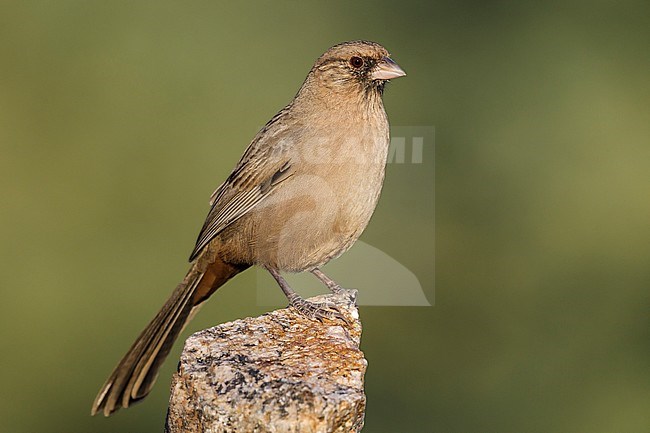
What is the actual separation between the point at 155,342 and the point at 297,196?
111 centimetres

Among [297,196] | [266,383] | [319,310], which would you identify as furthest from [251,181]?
[266,383]

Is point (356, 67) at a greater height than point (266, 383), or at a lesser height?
greater

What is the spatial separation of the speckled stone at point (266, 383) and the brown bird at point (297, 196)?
97cm

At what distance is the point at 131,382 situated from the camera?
5410mm

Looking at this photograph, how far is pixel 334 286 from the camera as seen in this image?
577cm

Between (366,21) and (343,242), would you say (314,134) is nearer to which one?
(343,242)

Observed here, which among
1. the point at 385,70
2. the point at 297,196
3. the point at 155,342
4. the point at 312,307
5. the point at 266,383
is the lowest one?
the point at 155,342

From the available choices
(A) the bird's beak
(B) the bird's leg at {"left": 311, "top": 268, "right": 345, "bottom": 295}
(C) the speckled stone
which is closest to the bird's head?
(A) the bird's beak

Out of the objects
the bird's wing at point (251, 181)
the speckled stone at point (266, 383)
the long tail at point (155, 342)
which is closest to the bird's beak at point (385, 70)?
the bird's wing at point (251, 181)

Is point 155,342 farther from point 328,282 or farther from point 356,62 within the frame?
point 356,62

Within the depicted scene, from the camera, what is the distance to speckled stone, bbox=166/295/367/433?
11.2 feet

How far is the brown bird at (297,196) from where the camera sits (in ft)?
17.2

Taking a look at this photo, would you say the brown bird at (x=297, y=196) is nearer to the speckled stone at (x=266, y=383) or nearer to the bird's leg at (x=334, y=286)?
the bird's leg at (x=334, y=286)

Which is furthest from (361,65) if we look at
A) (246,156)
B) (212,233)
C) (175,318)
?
(175,318)
